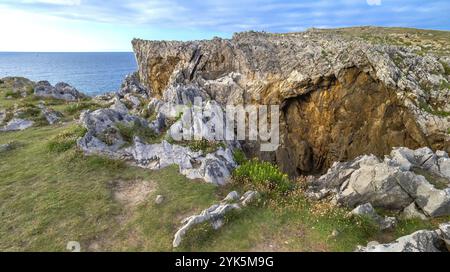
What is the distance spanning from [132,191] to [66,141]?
7328mm

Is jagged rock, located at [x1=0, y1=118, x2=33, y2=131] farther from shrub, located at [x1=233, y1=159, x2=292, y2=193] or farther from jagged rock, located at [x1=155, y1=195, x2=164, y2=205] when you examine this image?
shrub, located at [x1=233, y1=159, x2=292, y2=193]

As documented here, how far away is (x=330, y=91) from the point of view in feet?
105

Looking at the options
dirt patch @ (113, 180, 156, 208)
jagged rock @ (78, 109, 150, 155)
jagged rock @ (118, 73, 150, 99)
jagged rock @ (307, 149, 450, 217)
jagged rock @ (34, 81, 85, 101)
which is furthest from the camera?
jagged rock @ (118, 73, 150, 99)

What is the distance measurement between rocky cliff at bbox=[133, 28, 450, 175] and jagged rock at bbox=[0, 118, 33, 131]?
13.2 m

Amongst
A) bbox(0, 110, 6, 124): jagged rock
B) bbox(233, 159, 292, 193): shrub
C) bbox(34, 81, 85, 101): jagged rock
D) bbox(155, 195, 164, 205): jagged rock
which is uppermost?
bbox(34, 81, 85, 101): jagged rock

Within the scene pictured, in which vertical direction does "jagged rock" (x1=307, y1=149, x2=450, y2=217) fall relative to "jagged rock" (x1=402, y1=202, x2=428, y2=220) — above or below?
above

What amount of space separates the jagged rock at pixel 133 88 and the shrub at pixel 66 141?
26344mm

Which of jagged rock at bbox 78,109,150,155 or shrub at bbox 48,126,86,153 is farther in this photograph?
shrub at bbox 48,126,86,153

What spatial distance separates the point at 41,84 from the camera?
144 feet

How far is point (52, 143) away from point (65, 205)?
770cm

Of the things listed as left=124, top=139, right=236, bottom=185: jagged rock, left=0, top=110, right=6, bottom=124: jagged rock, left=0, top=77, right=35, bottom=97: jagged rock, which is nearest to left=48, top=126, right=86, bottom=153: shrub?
left=124, top=139, right=236, bottom=185: jagged rock

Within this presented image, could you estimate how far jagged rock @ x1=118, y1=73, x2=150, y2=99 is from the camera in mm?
47638

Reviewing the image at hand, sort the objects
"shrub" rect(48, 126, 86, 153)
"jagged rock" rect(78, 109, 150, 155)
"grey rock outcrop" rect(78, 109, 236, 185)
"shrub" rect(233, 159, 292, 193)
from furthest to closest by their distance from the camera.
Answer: "shrub" rect(48, 126, 86, 153) < "jagged rock" rect(78, 109, 150, 155) < "grey rock outcrop" rect(78, 109, 236, 185) < "shrub" rect(233, 159, 292, 193)
